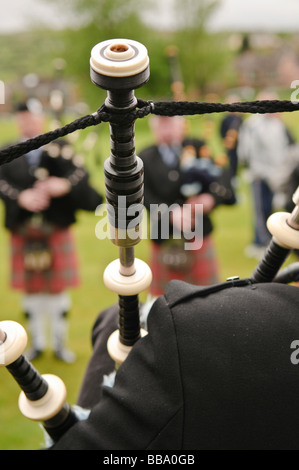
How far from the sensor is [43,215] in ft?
9.94

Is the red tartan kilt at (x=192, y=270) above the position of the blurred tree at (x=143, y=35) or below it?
above

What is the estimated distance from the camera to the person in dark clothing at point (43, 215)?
2.96 meters

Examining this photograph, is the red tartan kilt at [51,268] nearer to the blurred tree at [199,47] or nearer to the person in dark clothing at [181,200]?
the person in dark clothing at [181,200]

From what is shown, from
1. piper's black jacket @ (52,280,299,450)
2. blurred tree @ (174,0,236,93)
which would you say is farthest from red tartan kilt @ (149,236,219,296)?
blurred tree @ (174,0,236,93)

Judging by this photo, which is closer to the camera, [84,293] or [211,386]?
[211,386]

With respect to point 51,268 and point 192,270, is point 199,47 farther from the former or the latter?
point 51,268

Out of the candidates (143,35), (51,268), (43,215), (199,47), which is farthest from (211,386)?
(199,47)

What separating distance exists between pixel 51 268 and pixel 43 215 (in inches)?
14.4

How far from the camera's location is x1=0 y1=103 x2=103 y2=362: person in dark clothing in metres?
2.96

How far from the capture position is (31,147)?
0.81 m

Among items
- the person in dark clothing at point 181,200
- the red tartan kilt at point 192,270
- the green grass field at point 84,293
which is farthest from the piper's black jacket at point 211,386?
the red tartan kilt at point 192,270

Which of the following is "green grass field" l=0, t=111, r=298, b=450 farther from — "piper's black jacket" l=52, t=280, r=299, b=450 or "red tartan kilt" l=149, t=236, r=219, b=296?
"piper's black jacket" l=52, t=280, r=299, b=450

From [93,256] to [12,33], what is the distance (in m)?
15.8
